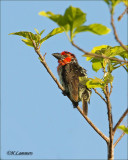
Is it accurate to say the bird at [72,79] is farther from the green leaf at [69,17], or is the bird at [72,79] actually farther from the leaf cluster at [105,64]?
the green leaf at [69,17]

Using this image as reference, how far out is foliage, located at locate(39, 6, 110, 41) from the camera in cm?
159

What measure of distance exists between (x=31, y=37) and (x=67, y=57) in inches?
116

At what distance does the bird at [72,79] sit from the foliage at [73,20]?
9.03 ft

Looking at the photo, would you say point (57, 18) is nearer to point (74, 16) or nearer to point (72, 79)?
point (74, 16)

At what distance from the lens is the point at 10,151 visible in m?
4.22

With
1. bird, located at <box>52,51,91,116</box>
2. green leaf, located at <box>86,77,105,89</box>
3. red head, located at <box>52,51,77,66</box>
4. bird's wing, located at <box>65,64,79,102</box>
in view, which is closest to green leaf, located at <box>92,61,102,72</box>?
green leaf, located at <box>86,77,105,89</box>

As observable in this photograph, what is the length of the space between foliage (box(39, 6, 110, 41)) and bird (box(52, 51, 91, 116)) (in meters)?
2.75

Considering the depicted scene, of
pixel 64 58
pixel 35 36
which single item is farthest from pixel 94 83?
pixel 64 58

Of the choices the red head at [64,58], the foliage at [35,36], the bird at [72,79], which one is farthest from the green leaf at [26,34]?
the red head at [64,58]

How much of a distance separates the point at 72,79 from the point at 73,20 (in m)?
3.33

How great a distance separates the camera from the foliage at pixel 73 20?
1.59 metres

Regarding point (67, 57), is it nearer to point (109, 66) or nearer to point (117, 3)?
point (109, 66)

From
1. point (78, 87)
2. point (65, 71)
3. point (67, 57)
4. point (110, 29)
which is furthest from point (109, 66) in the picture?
point (67, 57)

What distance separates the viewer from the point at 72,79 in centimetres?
494
